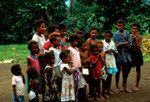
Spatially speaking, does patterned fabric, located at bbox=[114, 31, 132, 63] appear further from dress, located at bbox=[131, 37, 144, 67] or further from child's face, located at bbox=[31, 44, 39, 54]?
child's face, located at bbox=[31, 44, 39, 54]

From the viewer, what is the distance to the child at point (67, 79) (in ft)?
28.4

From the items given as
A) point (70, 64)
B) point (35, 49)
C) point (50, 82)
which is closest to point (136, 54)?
point (70, 64)

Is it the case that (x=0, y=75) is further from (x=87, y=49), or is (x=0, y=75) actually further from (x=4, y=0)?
(x=4, y=0)

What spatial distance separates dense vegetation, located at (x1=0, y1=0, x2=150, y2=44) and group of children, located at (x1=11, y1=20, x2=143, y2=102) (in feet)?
53.8

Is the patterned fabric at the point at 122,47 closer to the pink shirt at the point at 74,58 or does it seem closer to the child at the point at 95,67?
the child at the point at 95,67

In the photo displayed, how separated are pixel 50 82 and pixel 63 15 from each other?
21.5 meters

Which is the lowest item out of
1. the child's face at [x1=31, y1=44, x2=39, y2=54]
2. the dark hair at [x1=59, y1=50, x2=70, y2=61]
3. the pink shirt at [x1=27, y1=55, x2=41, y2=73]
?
the pink shirt at [x1=27, y1=55, x2=41, y2=73]

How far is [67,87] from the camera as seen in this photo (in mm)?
8758

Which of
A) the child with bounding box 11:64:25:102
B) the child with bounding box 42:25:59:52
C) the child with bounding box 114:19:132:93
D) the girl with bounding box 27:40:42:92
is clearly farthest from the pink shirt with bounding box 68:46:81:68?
the child with bounding box 114:19:132:93

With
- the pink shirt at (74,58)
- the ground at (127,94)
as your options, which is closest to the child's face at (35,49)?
the pink shirt at (74,58)

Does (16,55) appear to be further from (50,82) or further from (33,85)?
(33,85)

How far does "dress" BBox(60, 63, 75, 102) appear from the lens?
8.70 meters

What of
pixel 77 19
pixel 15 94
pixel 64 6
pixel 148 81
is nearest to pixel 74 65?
pixel 15 94

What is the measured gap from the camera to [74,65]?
916cm
